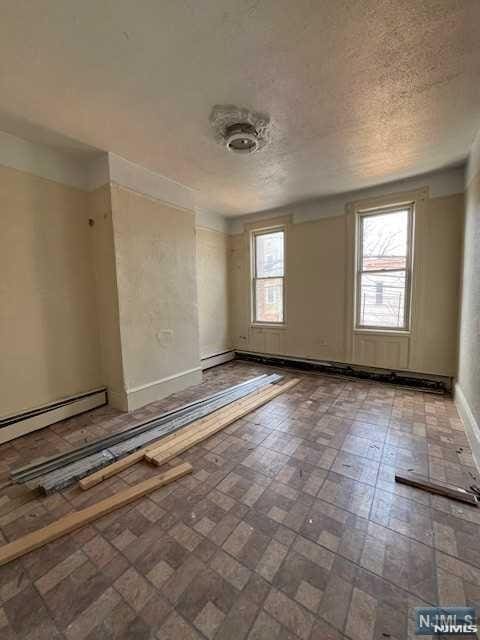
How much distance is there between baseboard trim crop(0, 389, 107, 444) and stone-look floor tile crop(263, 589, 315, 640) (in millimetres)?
2616

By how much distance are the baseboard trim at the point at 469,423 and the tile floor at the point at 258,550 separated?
10 cm

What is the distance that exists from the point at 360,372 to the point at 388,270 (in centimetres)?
158

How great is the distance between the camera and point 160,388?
3352 millimetres

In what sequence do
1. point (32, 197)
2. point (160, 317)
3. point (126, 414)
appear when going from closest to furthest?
point (32, 197)
point (126, 414)
point (160, 317)

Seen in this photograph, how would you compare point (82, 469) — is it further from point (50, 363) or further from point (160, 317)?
point (160, 317)

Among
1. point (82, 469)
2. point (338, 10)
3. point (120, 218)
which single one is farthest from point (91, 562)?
point (338, 10)

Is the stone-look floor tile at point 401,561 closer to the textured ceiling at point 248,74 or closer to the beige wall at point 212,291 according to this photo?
the textured ceiling at point 248,74

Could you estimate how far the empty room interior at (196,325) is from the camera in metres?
1.23

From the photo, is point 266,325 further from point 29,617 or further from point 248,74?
point 29,617

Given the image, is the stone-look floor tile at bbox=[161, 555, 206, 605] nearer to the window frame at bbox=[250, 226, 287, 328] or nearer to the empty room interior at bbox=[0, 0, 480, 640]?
the empty room interior at bbox=[0, 0, 480, 640]

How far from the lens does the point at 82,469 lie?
1.94m

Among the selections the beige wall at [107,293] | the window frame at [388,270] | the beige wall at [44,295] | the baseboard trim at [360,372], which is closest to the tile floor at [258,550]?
the beige wall at [44,295]

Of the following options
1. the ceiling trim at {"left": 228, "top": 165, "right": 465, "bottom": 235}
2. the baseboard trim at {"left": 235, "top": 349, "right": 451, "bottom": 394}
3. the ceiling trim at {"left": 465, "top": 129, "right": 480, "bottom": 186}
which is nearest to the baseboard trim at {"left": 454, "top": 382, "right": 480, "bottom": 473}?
the baseboard trim at {"left": 235, "top": 349, "right": 451, "bottom": 394}

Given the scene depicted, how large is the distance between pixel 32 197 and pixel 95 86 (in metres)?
1.35
